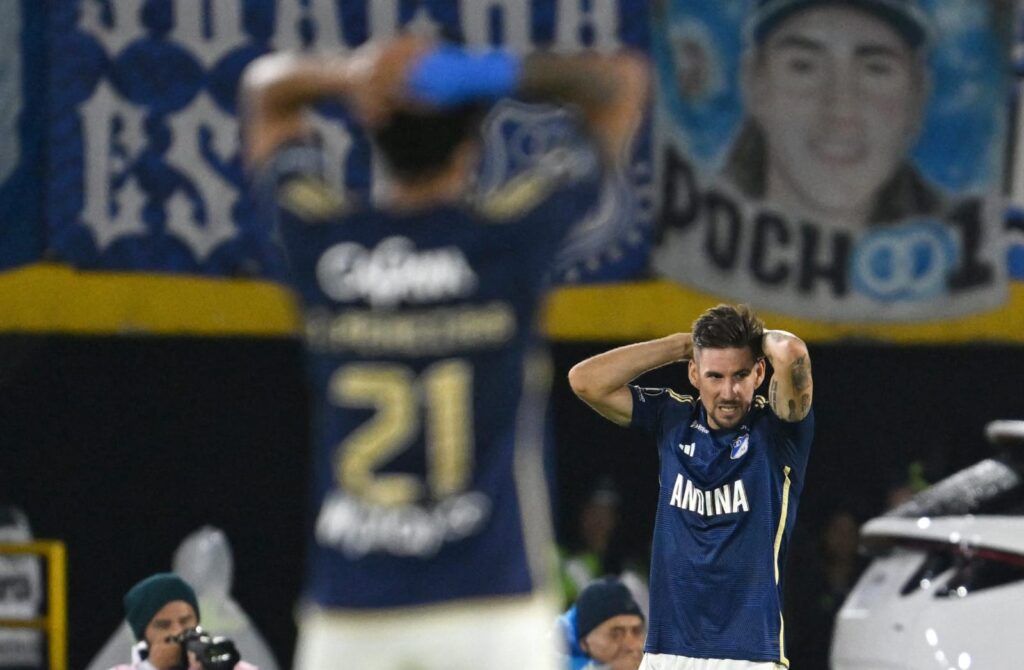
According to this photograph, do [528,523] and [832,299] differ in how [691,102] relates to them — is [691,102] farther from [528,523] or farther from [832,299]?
[528,523]

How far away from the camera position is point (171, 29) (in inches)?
461

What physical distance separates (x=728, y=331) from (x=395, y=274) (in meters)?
2.57

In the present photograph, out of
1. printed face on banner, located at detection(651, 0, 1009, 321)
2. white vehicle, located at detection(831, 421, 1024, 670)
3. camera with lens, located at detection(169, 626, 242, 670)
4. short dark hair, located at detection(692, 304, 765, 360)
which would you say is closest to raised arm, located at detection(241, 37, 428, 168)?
short dark hair, located at detection(692, 304, 765, 360)

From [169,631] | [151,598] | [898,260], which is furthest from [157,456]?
[169,631]

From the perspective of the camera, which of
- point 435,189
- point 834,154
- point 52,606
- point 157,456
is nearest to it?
point 435,189

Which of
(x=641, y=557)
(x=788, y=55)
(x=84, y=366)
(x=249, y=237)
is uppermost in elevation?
(x=788, y=55)

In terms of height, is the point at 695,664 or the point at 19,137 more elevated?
the point at 19,137

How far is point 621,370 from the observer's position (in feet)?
21.5

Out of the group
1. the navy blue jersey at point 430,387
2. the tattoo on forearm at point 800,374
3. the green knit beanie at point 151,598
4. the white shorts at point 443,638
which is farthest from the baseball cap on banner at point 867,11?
the white shorts at point 443,638

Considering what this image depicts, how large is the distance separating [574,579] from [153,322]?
2928 mm

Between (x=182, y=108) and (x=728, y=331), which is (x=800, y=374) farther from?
(x=182, y=108)

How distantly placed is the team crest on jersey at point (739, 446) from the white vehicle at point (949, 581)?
2.70 m

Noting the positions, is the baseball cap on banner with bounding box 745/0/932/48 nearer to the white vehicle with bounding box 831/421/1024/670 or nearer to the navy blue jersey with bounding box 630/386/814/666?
the white vehicle with bounding box 831/421/1024/670

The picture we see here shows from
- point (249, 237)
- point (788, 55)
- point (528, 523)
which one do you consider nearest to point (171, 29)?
point (249, 237)
